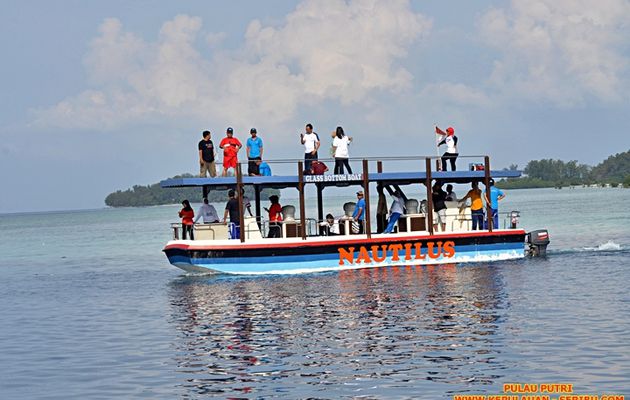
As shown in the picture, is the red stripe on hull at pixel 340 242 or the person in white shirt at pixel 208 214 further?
the person in white shirt at pixel 208 214

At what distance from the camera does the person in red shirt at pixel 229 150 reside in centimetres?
2934

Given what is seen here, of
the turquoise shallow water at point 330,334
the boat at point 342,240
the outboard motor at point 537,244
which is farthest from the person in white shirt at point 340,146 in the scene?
the outboard motor at point 537,244

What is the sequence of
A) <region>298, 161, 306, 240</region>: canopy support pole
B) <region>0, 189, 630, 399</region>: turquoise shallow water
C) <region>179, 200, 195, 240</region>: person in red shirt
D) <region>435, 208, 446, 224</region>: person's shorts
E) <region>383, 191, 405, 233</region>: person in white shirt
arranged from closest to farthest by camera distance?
<region>0, 189, 630, 399</region>: turquoise shallow water < <region>298, 161, 306, 240</region>: canopy support pole < <region>179, 200, 195, 240</region>: person in red shirt < <region>383, 191, 405, 233</region>: person in white shirt < <region>435, 208, 446, 224</region>: person's shorts

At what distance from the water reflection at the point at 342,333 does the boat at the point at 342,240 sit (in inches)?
33.2

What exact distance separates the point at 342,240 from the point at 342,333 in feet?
34.6

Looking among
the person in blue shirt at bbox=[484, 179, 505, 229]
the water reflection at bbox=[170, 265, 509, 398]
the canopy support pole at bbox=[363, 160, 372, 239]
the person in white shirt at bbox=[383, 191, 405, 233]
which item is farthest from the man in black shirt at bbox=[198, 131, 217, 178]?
the person in blue shirt at bbox=[484, 179, 505, 229]

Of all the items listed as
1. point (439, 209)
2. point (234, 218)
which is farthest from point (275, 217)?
point (439, 209)

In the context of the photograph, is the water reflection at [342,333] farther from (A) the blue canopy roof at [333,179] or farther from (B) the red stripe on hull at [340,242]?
(A) the blue canopy roof at [333,179]

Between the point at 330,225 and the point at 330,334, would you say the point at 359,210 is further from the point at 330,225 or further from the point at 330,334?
the point at 330,334

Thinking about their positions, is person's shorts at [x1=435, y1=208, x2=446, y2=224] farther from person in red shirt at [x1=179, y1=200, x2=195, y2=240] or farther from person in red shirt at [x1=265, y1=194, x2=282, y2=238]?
person in red shirt at [x1=179, y1=200, x2=195, y2=240]

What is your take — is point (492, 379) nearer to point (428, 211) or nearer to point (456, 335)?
point (456, 335)

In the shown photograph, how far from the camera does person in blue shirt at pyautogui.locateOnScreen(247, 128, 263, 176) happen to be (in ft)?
98.0

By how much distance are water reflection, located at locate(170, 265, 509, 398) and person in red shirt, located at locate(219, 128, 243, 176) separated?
318cm

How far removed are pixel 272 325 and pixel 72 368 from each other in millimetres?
4412
